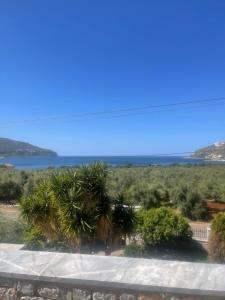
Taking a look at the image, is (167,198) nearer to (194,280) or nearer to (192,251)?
(192,251)

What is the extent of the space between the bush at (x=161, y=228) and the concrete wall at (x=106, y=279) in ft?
36.9

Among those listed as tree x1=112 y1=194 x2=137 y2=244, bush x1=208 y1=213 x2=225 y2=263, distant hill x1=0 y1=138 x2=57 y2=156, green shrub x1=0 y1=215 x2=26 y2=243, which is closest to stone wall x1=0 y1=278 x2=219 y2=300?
tree x1=112 y1=194 x2=137 y2=244

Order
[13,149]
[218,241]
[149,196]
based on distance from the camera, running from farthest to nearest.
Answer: [13,149]
[149,196]
[218,241]

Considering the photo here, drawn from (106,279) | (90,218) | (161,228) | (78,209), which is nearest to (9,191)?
(161,228)

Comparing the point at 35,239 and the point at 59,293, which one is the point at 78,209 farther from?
the point at 59,293

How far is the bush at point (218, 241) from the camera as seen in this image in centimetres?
1178

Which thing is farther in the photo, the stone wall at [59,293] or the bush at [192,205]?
the bush at [192,205]

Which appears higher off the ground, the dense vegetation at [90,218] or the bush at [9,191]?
the dense vegetation at [90,218]

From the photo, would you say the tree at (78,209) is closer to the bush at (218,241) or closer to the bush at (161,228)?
the bush at (161,228)

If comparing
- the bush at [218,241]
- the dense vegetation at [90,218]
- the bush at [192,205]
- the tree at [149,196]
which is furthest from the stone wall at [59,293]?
the tree at [149,196]

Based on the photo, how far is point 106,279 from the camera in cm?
214

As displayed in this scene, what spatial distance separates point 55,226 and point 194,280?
9.85 meters

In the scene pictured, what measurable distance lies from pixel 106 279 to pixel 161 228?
456 inches

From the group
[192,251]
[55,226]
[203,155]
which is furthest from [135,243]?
[203,155]
